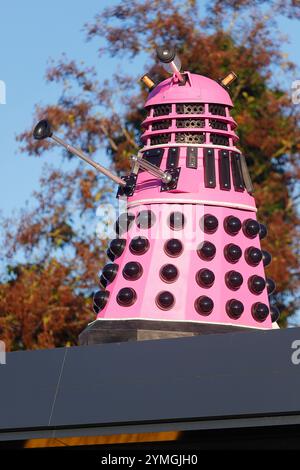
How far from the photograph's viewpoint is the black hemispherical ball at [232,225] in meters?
13.3

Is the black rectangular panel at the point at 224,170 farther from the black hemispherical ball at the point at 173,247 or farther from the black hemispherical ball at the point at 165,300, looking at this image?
the black hemispherical ball at the point at 165,300

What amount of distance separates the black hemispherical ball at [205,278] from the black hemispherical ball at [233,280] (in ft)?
0.60

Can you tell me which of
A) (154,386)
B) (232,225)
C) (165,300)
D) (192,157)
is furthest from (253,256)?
(154,386)

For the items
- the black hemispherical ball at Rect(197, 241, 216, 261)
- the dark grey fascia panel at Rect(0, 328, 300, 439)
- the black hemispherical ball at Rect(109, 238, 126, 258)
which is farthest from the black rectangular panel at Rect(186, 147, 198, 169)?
the dark grey fascia panel at Rect(0, 328, 300, 439)

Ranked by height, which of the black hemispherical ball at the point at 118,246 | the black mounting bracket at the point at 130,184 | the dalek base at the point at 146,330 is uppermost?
the black mounting bracket at the point at 130,184

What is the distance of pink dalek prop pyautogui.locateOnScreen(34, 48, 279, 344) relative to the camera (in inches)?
508

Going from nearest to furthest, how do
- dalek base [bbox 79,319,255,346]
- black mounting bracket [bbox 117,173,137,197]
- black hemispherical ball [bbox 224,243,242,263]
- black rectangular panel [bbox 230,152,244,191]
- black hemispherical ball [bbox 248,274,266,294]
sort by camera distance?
dalek base [bbox 79,319,255,346], black hemispherical ball [bbox 224,243,242,263], black hemispherical ball [bbox 248,274,266,294], black mounting bracket [bbox 117,173,137,197], black rectangular panel [bbox 230,152,244,191]

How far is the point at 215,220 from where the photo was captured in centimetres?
1326

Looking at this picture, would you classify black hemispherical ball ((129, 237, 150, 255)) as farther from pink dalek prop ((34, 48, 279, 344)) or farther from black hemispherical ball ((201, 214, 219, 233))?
black hemispherical ball ((201, 214, 219, 233))

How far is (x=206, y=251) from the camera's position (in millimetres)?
13008

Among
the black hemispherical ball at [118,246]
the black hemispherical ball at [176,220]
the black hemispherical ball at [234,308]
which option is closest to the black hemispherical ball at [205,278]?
the black hemispherical ball at [234,308]

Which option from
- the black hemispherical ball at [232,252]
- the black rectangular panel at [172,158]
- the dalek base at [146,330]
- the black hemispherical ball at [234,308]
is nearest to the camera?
the dalek base at [146,330]

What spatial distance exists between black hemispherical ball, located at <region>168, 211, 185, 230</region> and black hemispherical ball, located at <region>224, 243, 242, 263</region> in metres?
0.58

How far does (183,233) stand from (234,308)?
1.05 meters
